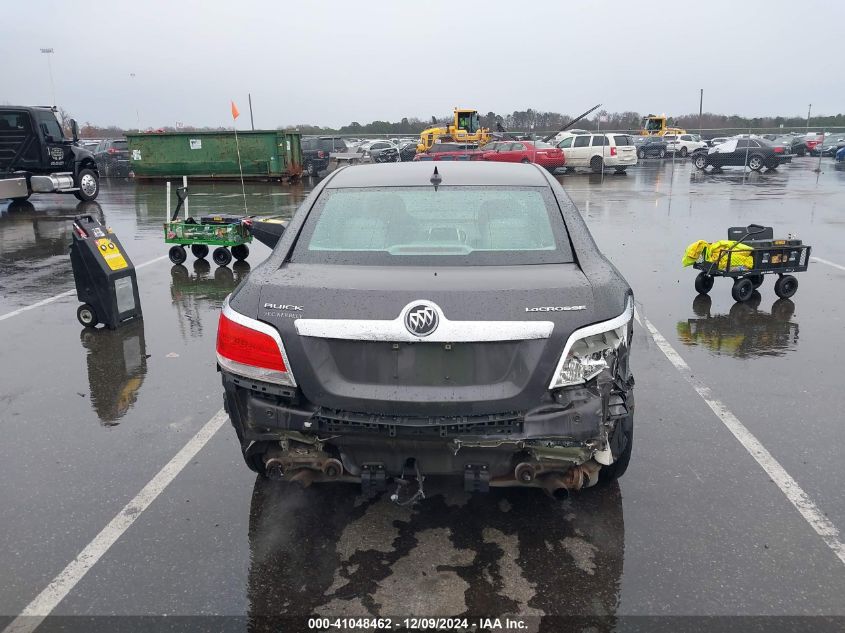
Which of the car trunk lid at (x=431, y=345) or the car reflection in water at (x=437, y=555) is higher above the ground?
the car trunk lid at (x=431, y=345)

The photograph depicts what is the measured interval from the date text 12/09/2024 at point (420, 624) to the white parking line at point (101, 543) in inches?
45.6

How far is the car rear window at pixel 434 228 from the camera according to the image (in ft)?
11.3

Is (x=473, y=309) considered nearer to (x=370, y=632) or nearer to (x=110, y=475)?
(x=370, y=632)

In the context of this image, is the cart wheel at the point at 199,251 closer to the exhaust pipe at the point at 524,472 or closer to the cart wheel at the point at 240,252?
the cart wheel at the point at 240,252

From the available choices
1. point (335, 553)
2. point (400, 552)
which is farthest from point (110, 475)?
point (400, 552)

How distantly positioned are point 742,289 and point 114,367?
6720 millimetres

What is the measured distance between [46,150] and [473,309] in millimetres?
19796

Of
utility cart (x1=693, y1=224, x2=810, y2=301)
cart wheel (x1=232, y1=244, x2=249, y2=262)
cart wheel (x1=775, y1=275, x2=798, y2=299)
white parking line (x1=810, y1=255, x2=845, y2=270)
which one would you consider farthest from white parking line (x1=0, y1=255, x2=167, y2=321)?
white parking line (x1=810, y1=255, x2=845, y2=270)

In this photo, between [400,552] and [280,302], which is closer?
[280,302]

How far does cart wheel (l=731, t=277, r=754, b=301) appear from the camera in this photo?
790 centimetres

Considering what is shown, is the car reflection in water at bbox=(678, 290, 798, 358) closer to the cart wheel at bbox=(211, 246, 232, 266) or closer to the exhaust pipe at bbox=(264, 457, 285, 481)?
the exhaust pipe at bbox=(264, 457, 285, 481)

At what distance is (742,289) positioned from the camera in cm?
793

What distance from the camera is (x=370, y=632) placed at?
281 cm

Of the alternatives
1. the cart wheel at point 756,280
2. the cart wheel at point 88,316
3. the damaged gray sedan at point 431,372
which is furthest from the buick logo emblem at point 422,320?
the cart wheel at point 756,280
